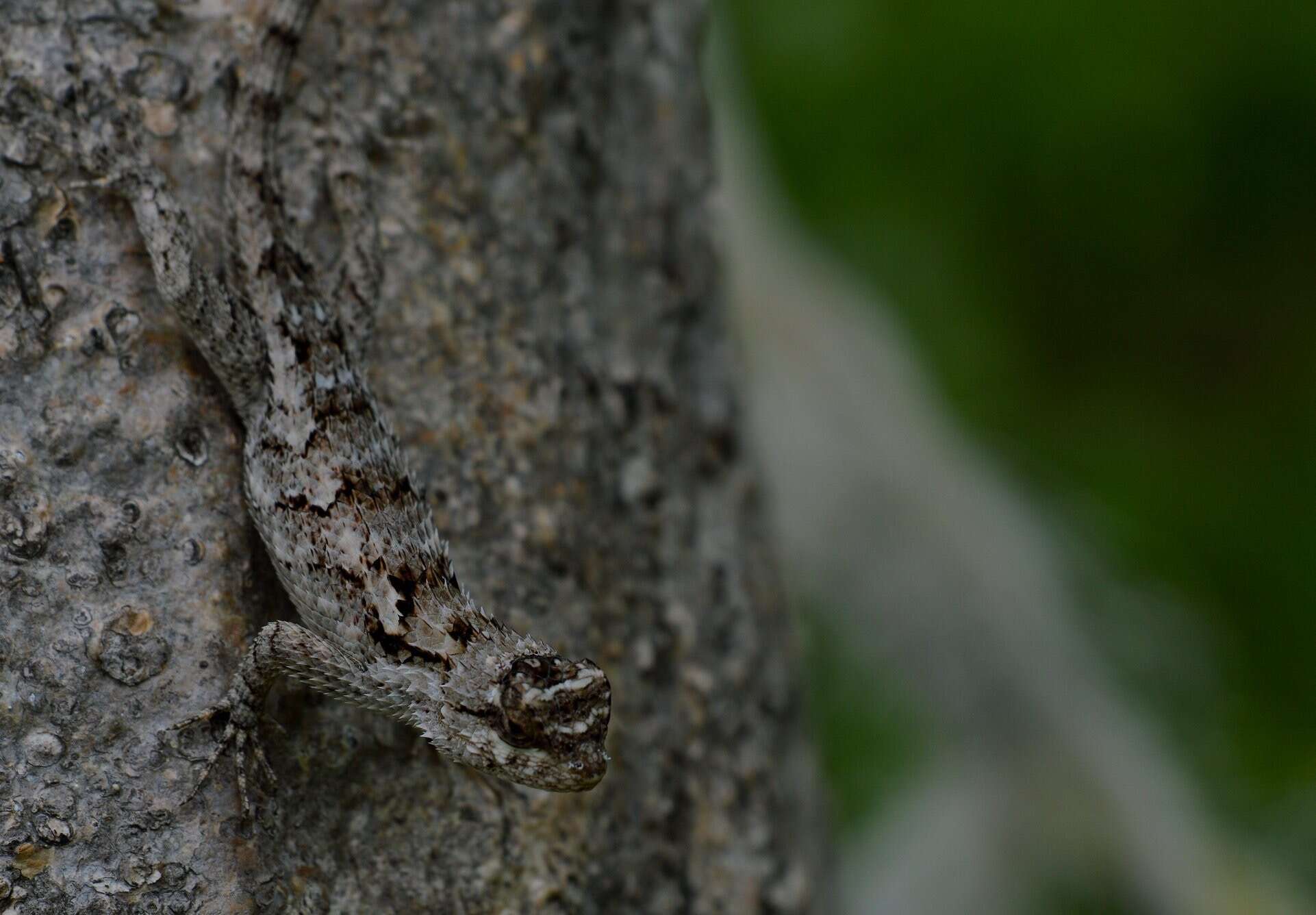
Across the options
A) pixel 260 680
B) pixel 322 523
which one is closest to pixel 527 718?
pixel 260 680

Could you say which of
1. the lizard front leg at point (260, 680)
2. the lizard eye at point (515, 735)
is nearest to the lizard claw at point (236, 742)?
the lizard front leg at point (260, 680)

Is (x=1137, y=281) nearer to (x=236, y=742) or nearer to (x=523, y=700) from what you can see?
(x=523, y=700)

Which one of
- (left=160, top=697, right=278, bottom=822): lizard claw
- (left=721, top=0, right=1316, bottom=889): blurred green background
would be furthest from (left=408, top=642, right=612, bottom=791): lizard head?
(left=721, top=0, right=1316, bottom=889): blurred green background

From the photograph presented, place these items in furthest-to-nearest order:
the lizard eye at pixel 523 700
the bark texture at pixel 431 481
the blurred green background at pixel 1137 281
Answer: the blurred green background at pixel 1137 281
the lizard eye at pixel 523 700
the bark texture at pixel 431 481

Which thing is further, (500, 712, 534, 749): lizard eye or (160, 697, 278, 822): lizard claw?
(500, 712, 534, 749): lizard eye

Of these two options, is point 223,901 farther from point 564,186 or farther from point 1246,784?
point 1246,784

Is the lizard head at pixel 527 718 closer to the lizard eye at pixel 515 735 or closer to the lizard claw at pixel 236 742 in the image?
the lizard eye at pixel 515 735

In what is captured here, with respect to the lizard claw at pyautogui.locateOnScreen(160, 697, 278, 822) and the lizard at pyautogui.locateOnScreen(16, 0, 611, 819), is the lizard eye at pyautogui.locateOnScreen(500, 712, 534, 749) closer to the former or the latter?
the lizard at pyautogui.locateOnScreen(16, 0, 611, 819)
